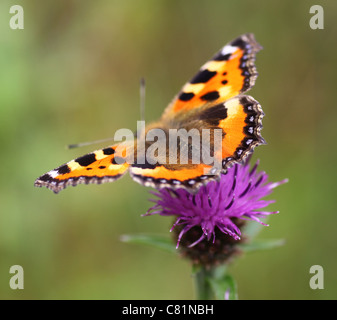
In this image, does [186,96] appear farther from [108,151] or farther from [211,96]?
[108,151]

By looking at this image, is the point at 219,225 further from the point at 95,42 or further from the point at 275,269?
the point at 95,42

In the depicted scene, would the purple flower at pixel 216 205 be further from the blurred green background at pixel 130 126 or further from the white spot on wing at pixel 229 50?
the blurred green background at pixel 130 126

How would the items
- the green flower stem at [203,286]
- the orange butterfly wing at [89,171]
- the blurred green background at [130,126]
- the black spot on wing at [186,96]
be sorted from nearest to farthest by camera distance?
the orange butterfly wing at [89,171]
the green flower stem at [203,286]
the black spot on wing at [186,96]
the blurred green background at [130,126]

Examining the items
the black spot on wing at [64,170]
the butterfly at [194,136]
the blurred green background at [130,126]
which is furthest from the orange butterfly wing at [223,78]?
the blurred green background at [130,126]

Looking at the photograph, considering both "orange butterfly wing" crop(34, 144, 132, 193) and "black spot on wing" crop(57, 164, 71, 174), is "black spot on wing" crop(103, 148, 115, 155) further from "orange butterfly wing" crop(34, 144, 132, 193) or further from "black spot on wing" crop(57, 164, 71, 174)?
"black spot on wing" crop(57, 164, 71, 174)

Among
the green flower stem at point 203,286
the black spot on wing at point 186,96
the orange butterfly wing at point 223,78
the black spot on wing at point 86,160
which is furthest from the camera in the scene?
the black spot on wing at point 186,96

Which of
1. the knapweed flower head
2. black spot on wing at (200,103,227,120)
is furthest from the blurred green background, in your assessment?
black spot on wing at (200,103,227,120)

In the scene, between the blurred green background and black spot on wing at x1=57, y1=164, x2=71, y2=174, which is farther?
the blurred green background
